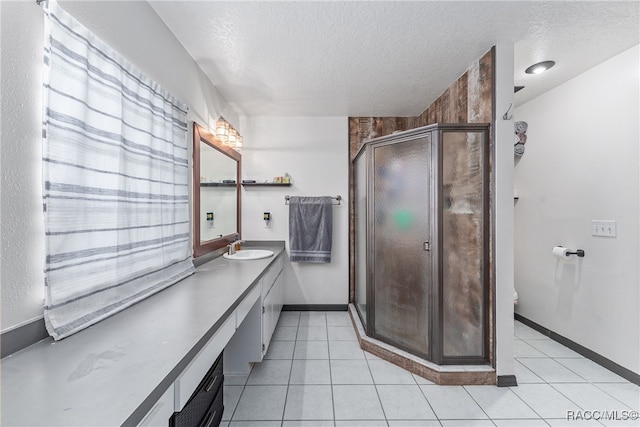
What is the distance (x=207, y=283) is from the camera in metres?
1.51

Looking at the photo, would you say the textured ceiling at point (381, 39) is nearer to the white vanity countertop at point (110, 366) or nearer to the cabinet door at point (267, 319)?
the white vanity countertop at point (110, 366)

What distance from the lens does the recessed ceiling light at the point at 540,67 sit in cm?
194

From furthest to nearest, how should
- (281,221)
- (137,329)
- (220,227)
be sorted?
(281,221)
(220,227)
(137,329)

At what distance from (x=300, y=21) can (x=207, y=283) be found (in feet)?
5.55

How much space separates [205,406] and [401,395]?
124 cm

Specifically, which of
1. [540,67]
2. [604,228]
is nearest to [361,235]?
[604,228]

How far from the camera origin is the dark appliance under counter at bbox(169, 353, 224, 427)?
95 centimetres

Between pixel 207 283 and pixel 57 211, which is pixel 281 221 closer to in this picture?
pixel 207 283

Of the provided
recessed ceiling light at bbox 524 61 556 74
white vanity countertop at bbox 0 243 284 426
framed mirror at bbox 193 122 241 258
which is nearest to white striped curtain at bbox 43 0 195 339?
white vanity countertop at bbox 0 243 284 426

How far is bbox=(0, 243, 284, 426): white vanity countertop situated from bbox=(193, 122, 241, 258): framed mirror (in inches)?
35.1

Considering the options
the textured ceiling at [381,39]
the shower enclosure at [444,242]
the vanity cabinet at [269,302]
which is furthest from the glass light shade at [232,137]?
the shower enclosure at [444,242]

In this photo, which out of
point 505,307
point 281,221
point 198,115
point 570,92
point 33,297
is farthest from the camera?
point 281,221

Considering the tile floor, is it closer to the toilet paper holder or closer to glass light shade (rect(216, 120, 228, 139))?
the toilet paper holder

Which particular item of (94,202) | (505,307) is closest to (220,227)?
(94,202)
